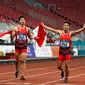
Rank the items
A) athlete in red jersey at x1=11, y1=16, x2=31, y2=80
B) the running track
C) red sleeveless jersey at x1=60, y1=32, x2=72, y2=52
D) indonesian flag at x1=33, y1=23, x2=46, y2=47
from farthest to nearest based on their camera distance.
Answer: indonesian flag at x1=33, y1=23, x2=46, y2=47 → athlete in red jersey at x1=11, y1=16, x2=31, y2=80 → red sleeveless jersey at x1=60, y1=32, x2=72, y2=52 → the running track

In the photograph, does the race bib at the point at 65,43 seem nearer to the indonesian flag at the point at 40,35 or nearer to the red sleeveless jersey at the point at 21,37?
the red sleeveless jersey at the point at 21,37

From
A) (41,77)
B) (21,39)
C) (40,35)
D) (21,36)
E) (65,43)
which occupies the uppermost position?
(40,35)

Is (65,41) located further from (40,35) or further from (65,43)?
(40,35)

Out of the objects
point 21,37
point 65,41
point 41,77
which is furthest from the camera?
point 41,77

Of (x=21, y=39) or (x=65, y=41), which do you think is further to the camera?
(x=21, y=39)

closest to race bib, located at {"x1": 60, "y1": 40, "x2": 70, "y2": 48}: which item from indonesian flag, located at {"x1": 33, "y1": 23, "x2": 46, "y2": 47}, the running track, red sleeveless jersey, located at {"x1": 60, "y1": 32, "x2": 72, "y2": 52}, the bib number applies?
red sleeveless jersey, located at {"x1": 60, "y1": 32, "x2": 72, "y2": 52}

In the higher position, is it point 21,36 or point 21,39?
point 21,36

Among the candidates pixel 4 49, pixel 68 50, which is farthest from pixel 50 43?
pixel 68 50

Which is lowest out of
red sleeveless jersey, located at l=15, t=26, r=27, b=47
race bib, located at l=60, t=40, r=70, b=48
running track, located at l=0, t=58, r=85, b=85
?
running track, located at l=0, t=58, r=85, b=85

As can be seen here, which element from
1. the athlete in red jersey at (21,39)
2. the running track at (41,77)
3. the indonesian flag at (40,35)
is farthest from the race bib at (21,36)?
the indonesian flag at (40,35)

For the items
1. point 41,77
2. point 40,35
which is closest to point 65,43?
point 40,35

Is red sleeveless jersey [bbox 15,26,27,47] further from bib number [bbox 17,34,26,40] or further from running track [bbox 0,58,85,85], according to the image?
running track [bbox 0,58,85,85]

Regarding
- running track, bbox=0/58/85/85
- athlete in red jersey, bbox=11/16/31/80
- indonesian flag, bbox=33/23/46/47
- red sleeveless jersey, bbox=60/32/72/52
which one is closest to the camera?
running track, bbox=0/58/85/85

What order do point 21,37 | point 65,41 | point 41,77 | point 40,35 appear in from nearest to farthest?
point 65,41 → point 21,37 → point 41,77 → point 40,35
